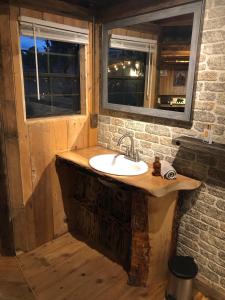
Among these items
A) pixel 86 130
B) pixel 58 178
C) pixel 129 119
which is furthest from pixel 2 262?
pixel 129 119

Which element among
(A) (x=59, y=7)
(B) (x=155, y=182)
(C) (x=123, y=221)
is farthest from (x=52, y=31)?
(C) (x=123, y=221)

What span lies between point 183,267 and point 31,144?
1.64 m

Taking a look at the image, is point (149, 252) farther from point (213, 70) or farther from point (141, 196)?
point (213, 70)

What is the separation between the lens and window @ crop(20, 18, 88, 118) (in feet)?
7.10

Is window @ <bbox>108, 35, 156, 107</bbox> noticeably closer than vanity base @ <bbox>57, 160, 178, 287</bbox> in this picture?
No

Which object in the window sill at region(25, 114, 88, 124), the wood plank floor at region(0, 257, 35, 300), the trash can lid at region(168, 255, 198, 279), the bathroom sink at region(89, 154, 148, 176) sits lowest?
the wood plank floor at region(0, 257, 35, 300)

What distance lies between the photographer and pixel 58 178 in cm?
258

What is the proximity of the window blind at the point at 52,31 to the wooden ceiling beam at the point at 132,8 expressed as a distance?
0.80 feet

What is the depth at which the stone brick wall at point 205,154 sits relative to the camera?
1.69 meters

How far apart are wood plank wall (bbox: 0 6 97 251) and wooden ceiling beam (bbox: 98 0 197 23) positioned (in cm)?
20

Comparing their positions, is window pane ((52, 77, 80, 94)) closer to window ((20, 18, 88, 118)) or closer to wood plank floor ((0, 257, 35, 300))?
window ((20, 18, 88, 118))

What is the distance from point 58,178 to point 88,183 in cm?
32

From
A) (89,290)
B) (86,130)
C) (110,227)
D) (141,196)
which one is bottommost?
(89,290)

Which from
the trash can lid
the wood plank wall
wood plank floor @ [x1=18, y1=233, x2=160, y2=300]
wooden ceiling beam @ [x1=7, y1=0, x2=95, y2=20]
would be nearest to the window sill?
the wood plank wall
